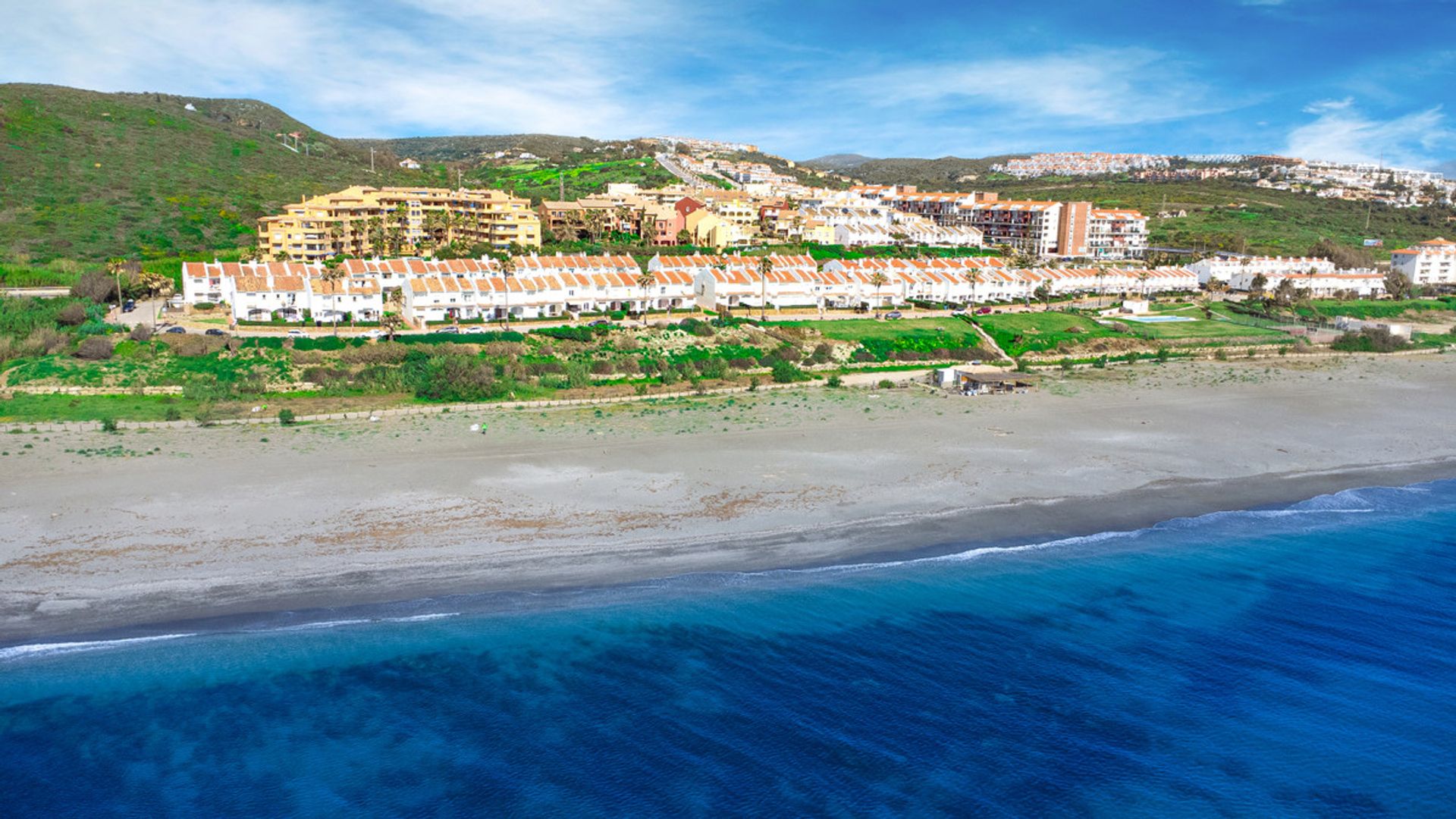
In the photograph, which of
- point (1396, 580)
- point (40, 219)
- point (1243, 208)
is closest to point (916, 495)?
point (1396, 580)

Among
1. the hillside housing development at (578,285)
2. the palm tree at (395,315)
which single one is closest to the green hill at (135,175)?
the hillside housing development at (578,285)

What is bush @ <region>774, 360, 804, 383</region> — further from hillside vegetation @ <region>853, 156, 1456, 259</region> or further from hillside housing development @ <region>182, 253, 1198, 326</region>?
hillside vegetation @ <region>853, 156, 1456, 259</region>

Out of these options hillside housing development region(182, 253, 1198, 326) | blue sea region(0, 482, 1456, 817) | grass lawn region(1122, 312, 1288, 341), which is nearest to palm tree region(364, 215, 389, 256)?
hillside housing development region(182, 253, 1198, 326)

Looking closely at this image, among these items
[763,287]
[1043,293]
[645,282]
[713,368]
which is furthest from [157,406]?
[1043,293]

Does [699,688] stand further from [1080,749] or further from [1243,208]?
[1243,208]

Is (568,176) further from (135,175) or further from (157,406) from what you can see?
(157,406)

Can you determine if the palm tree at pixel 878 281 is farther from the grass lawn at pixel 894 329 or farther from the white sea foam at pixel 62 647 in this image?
the white sea foam at pixel 62 647
